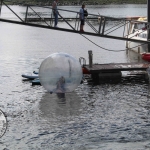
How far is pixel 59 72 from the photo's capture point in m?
39.8

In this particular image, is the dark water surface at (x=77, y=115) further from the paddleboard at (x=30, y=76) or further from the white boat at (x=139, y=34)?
the white boat at (x=139, y=34)

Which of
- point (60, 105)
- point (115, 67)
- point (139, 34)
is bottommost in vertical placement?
point (60, 105)

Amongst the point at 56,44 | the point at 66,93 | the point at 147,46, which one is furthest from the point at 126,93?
the point at 56,44

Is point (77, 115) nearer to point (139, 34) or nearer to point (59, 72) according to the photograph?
point (59, 72)

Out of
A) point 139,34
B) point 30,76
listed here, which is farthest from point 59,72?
point 139,34

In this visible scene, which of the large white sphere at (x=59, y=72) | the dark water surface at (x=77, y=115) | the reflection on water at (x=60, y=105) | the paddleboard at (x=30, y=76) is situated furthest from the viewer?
the paddleboard at (x=30, y=76)

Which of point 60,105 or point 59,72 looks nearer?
point 60,105

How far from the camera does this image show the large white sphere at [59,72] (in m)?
39.7

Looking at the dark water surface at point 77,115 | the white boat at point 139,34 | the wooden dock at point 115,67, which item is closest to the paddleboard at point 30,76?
the dark water surface at point 77,115

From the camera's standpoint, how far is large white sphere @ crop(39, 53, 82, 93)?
39.7 metres

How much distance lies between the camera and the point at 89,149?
28875 millimetres

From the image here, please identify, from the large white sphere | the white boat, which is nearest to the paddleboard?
the large white sphere

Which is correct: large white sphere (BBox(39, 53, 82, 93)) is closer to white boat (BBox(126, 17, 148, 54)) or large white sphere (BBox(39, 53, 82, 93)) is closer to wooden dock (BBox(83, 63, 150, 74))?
wooden dock (BBox(83, 63, 150, 74))

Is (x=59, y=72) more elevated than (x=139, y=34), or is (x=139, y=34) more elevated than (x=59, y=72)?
(x=139, y=34)
